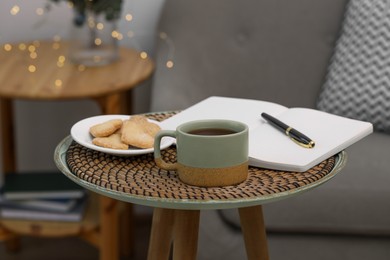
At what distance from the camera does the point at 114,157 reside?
1.11m

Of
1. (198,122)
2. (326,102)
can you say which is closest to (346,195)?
(326,102)

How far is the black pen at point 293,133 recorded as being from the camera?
1.11 metres

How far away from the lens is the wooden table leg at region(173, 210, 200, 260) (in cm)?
108

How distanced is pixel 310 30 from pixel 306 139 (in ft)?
3.25

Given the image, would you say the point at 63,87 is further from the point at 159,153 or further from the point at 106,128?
the point at 159,153

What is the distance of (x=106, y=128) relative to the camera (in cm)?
114

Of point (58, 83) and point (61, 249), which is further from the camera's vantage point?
point (61, 249)

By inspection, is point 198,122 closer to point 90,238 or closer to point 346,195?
point 346,195

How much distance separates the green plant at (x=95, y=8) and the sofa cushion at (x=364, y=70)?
609 millimetres

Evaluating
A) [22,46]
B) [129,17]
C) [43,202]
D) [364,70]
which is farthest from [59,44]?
[364,70]

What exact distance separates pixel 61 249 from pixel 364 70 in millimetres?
1049

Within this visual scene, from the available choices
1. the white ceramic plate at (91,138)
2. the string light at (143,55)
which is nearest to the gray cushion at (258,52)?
the string light at (143,55)

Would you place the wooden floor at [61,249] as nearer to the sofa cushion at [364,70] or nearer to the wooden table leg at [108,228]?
the wooden table leg at [108,228]

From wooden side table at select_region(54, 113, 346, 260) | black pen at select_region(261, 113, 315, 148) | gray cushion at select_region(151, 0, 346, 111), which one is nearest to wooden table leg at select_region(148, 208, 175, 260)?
wooden side table at select_region(54, 113, 346, 260)
